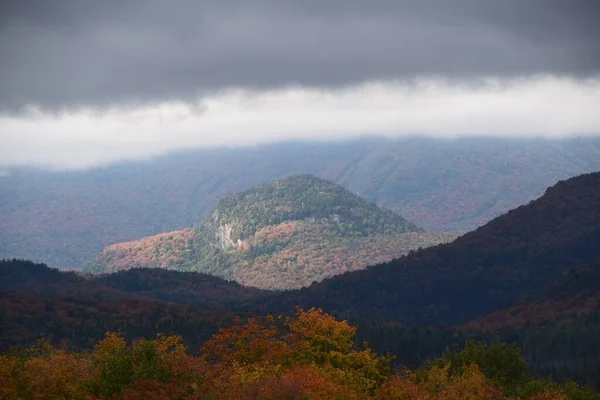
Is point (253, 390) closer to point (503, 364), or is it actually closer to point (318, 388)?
point (318, 388)

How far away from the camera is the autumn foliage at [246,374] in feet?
301

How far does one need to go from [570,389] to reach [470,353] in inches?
693

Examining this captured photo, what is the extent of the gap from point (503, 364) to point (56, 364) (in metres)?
71.4

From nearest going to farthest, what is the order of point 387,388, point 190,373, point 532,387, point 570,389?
1. point 190,373
2. point 387,388
3. point 532,387
4. point 570,389

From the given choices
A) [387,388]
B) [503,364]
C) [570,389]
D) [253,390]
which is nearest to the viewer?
[253,390]

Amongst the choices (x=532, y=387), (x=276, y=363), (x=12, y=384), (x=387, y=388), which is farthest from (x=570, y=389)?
(x=12, y=384)

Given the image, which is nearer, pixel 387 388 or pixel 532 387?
pixel 387 388

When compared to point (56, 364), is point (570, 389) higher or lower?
lower

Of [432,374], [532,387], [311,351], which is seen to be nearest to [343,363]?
[311,351]

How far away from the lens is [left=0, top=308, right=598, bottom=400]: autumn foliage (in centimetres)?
9169

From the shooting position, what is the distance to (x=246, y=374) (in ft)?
319

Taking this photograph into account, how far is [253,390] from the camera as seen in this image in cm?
8944

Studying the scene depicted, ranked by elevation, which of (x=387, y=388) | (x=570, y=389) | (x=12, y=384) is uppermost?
(x=12, y=384)

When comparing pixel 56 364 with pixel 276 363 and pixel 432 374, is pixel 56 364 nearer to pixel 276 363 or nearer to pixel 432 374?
pixel 276 363
